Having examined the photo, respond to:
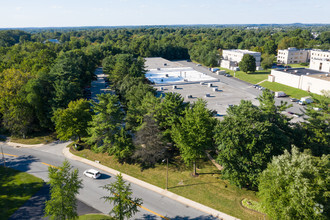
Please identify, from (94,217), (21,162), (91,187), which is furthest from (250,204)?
(21,162)

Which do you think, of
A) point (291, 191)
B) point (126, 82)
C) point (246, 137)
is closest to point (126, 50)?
point (126, 82)

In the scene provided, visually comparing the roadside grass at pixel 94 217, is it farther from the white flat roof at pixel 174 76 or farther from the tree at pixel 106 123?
the white flat roof at pixel 174 76

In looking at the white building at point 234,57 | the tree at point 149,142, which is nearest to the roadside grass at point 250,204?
the tree at point 149,142

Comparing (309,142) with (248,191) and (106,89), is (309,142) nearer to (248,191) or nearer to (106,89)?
(248,191)

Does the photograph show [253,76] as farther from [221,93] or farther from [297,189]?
Result: [297,189]

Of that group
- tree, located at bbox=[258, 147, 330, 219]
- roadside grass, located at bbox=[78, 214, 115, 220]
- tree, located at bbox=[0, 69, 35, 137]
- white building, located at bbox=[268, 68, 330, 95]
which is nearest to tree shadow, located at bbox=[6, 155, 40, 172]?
tree, located at bbox=[0, 69, 35, 137]
